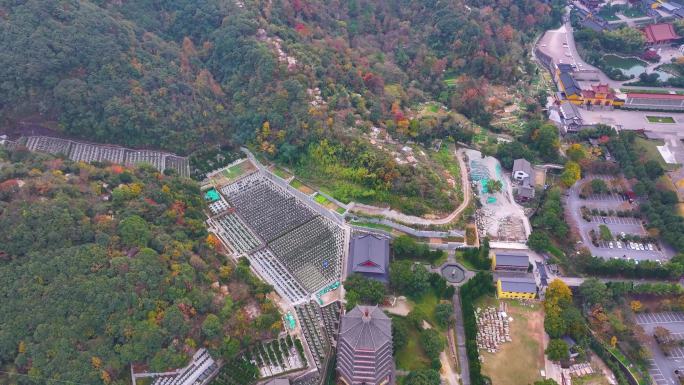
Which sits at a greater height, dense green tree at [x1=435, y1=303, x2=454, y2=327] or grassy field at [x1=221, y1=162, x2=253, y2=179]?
grassy field at [x1=221, y1=162, x2=253, y2=179]

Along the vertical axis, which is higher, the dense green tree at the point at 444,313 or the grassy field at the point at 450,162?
the grassy field at the point at 450,162

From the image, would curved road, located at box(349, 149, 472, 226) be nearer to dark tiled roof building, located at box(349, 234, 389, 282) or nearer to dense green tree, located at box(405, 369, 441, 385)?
dark tiled roof building, located at box(349, 234, 389, 282)

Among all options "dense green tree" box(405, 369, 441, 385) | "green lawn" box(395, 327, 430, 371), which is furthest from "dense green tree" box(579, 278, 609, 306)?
"dense green tree" box(405, 369, 441, 385)

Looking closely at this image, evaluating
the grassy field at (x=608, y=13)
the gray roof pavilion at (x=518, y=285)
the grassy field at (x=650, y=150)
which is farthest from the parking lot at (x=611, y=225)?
the grassy field at (x=608, y=13)

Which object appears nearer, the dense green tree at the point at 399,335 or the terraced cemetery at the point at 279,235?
the dense green tree at the point at 399,335

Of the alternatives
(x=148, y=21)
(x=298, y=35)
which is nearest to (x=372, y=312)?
(x=298, y=35)

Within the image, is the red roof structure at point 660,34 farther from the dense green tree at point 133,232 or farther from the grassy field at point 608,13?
the dense green tree at point 133,232

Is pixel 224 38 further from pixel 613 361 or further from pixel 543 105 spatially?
pixel 613 361
